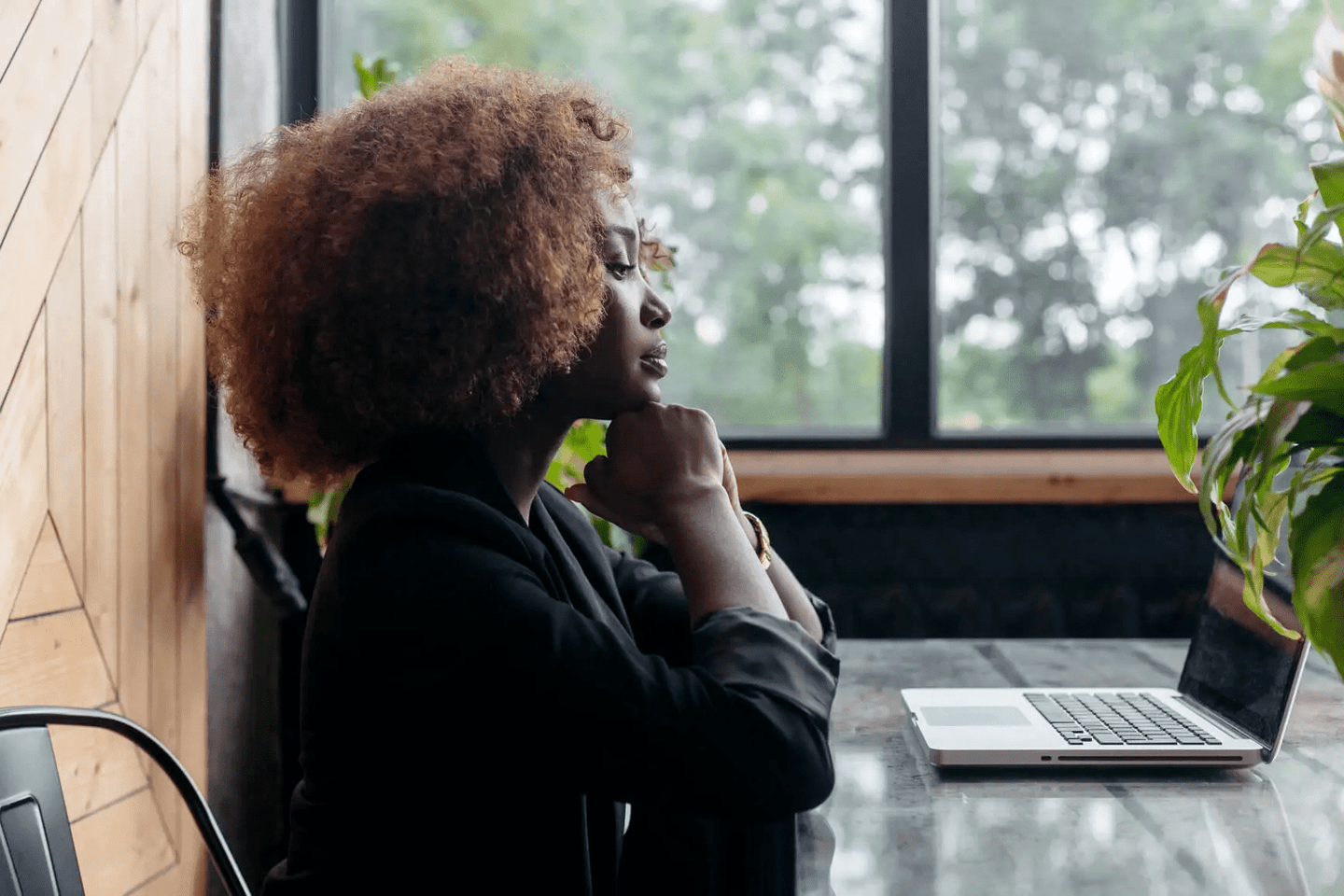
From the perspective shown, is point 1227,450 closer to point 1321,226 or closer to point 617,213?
point 1321,226

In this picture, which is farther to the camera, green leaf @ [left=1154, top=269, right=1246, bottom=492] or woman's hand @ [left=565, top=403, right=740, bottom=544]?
woman's hand @ [left=565, top=403, right=740, bottom=544]

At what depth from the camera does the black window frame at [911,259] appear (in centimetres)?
236

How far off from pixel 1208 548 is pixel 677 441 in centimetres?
160

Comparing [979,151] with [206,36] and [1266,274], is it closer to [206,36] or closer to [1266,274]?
[206,36]

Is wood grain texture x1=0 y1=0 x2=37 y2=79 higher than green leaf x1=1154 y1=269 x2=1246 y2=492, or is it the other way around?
wood grain texture x1=0 y1=0 x2=37 y2=79

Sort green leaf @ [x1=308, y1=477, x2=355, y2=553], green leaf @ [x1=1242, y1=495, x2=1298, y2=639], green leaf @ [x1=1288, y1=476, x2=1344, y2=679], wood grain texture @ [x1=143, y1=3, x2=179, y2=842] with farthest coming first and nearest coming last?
green leaf @ [x1=308, y1=477, x2=355, y2=553], wood grain texture @ [x1=143, y1=3, x2=179, y2=842], green leaf @ [x1=1242, y1=495, x2=1298, y2=639], green leaf @ [x1=1288, y1=476, x2=1344, y2=679]

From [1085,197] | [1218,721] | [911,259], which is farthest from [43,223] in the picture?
[1085,197]

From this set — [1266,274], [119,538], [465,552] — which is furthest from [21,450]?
[1266,274]

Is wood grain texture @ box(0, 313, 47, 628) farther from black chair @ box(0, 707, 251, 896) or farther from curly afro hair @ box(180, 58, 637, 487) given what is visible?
black chair @ box(0, 707, 251, 896)

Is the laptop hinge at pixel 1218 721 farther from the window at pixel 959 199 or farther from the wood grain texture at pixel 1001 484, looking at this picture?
the window at pixel 959 199

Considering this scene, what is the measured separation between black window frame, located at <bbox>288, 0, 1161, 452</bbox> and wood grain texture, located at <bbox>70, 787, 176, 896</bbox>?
4.27 ft

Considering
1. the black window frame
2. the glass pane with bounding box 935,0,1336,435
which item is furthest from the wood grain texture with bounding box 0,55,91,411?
the glass pane with bounding box 935,0,1336,435

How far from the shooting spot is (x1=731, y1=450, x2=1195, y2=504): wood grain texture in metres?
2.17

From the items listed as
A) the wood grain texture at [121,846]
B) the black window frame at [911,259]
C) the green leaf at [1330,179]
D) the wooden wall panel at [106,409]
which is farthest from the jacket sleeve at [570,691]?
the black window frame at [911,259]
